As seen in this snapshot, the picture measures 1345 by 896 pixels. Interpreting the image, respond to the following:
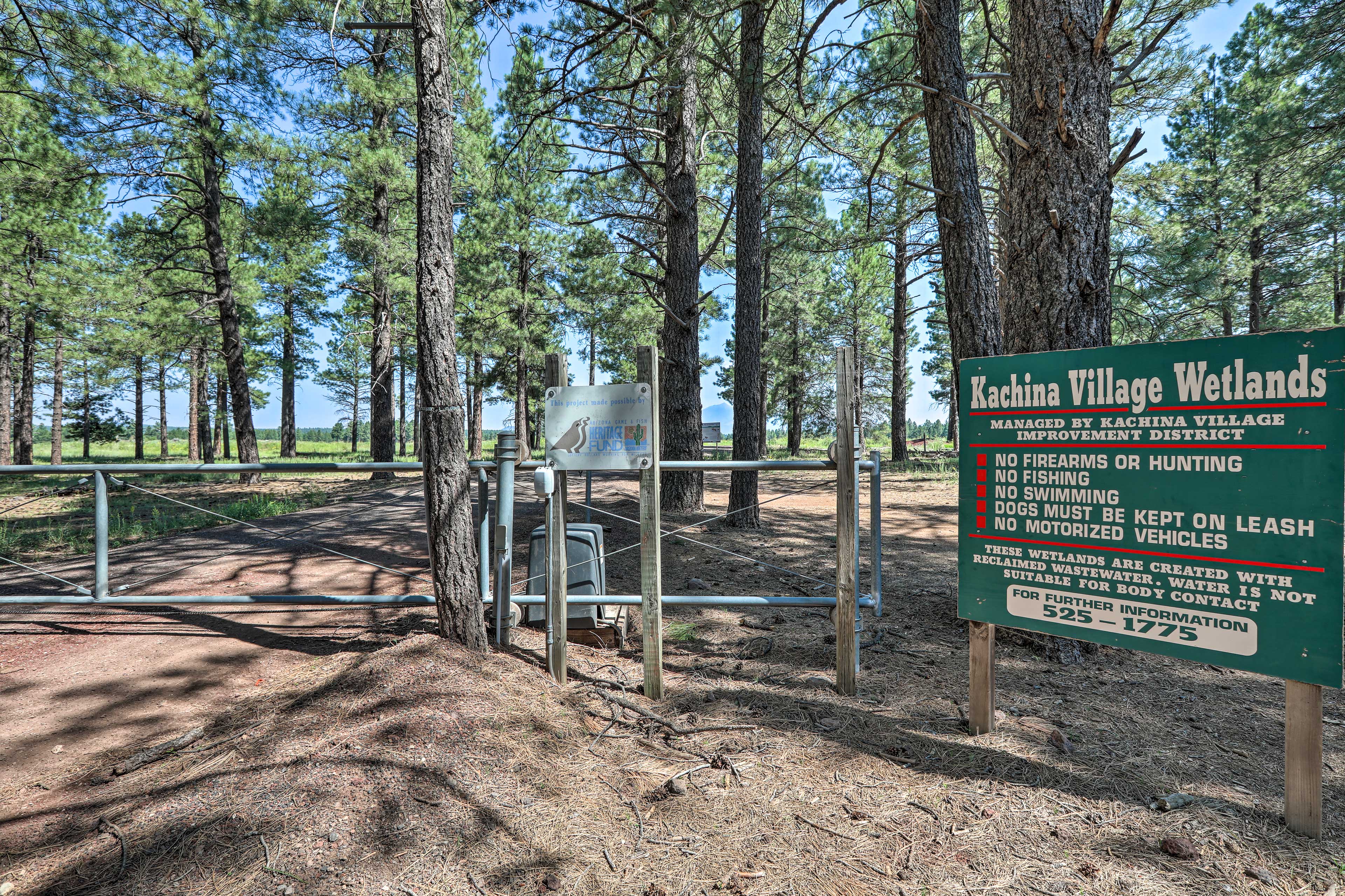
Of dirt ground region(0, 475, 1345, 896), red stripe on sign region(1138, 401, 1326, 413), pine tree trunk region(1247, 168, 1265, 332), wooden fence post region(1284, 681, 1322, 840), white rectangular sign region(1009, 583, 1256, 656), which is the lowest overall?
dirt ground region(0, 475, 1345, 896)

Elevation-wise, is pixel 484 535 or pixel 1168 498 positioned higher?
pixel 1168 498

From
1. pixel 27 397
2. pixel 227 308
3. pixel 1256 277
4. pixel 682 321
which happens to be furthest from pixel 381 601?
pixel 27 397

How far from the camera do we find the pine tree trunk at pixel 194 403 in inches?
996

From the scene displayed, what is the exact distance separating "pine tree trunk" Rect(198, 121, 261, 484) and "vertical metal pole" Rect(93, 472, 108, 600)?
10.0m

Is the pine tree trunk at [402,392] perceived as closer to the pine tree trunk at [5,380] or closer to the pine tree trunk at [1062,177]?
the pine tree trunk at [5,380]

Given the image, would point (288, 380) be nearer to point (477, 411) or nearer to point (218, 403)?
point (218, 403)

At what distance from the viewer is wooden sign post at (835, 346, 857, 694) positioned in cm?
340

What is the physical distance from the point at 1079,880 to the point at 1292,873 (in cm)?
74

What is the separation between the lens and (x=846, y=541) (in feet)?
11.1

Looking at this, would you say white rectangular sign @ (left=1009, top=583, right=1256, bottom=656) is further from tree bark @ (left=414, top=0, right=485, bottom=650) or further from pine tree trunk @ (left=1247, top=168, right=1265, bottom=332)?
pine tree trunk @ (left=1247, top=168, right=1265, bottom=332)

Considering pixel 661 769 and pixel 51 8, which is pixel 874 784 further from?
pixel 51 8

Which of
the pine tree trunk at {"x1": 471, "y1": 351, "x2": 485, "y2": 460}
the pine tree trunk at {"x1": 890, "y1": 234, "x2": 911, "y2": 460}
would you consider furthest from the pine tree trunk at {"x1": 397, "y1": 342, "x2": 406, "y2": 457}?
the pine tree trunk at {"x1": 890, "y1": 234, "x2": 911, "y2": 460}

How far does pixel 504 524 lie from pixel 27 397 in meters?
26.7

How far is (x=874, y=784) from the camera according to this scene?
258 centimetres
